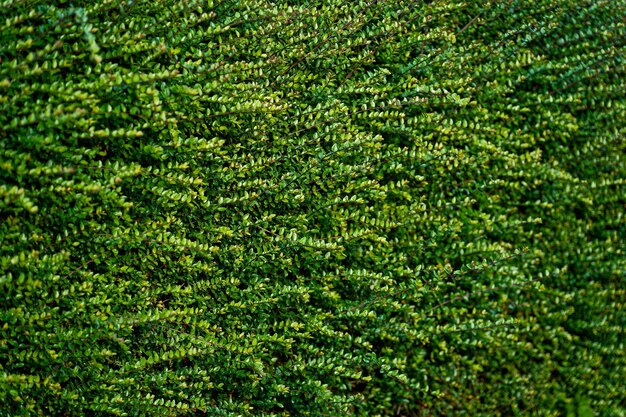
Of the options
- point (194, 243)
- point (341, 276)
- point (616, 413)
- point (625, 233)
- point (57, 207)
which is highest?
point (57, 207)

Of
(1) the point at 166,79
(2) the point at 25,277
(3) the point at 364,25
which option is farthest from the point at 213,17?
(2) the point at 25,277

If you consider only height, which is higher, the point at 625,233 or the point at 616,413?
the point at 625,233

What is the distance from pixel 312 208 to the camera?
3.82 m

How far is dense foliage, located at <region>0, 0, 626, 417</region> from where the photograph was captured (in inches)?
118

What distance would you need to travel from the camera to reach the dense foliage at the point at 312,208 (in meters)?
3.00

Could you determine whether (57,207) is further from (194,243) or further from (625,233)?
(625,233)

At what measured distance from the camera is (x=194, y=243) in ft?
10.9

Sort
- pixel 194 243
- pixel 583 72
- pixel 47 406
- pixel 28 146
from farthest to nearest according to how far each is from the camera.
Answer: pixel 583 72, pixel 194 243, pixel 47 406, pixel 28 146

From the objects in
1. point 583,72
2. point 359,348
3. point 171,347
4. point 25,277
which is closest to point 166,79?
point 25,277

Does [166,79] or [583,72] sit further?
[583,72]

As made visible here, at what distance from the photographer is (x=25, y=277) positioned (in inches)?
117

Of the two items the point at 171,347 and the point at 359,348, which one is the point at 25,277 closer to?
the point at 171,347

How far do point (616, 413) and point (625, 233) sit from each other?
155cm

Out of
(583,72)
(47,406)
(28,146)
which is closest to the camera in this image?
(28,146)
